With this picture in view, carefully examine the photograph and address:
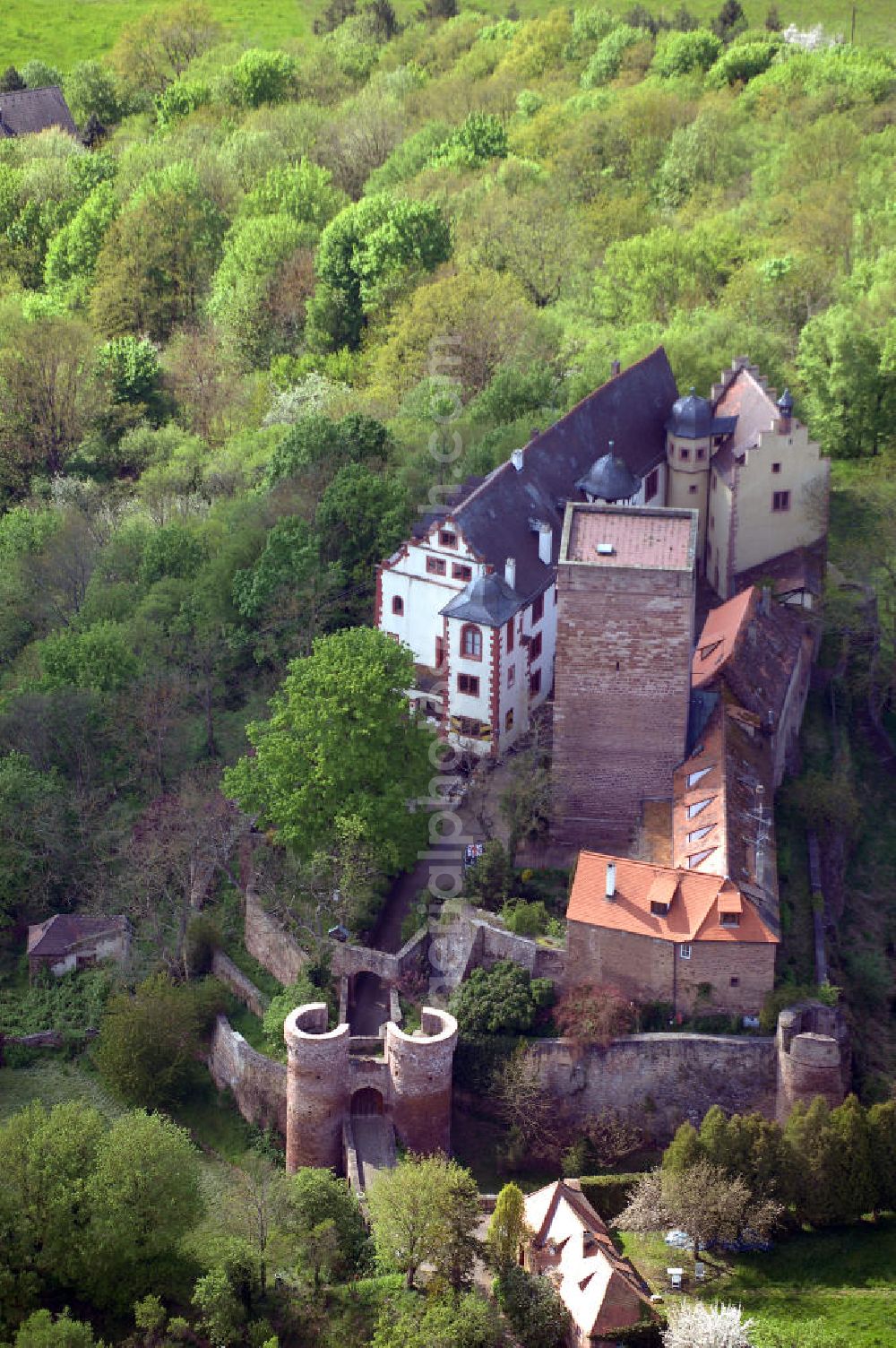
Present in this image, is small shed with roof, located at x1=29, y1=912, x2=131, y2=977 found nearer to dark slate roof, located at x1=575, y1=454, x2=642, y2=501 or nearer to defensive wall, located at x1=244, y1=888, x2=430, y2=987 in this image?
defensive wall, located at x1=244, y1=888, x2=430, y2=987

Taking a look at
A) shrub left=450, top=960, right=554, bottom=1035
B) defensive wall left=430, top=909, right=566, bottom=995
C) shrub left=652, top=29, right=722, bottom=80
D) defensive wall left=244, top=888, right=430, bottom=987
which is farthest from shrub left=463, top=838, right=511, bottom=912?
shrub left=652, top=29, right=722, bottom=80

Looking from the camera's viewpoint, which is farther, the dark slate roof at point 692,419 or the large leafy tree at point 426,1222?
the dark slate roof at point 692,419

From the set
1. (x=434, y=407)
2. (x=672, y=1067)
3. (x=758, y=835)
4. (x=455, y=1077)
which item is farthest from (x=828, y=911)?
(x=434, y=407)

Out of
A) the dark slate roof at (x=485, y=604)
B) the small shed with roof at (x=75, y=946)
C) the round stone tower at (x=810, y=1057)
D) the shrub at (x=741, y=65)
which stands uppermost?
the shrub at (x=741, y=65)

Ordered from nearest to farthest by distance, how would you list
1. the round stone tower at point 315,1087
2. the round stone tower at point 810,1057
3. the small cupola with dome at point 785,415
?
the round stone tower at point 810,1057 < the round stone tower at point 315,1087 < the small cupola with dome at point 785,415

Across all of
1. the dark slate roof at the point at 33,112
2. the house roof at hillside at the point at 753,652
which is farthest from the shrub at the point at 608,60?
the house roof at hillside at the point at 753,652

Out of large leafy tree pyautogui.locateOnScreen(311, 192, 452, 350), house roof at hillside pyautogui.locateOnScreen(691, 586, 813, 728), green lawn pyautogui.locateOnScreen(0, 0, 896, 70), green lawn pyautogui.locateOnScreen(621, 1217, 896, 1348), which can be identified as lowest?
green lawn pyautogui.locateOnScreen(621, 1217, 896, 1348)

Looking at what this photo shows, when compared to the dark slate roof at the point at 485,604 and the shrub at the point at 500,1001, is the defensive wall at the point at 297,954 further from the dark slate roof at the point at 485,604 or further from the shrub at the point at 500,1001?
the dark slate roof at the point at 485,604
